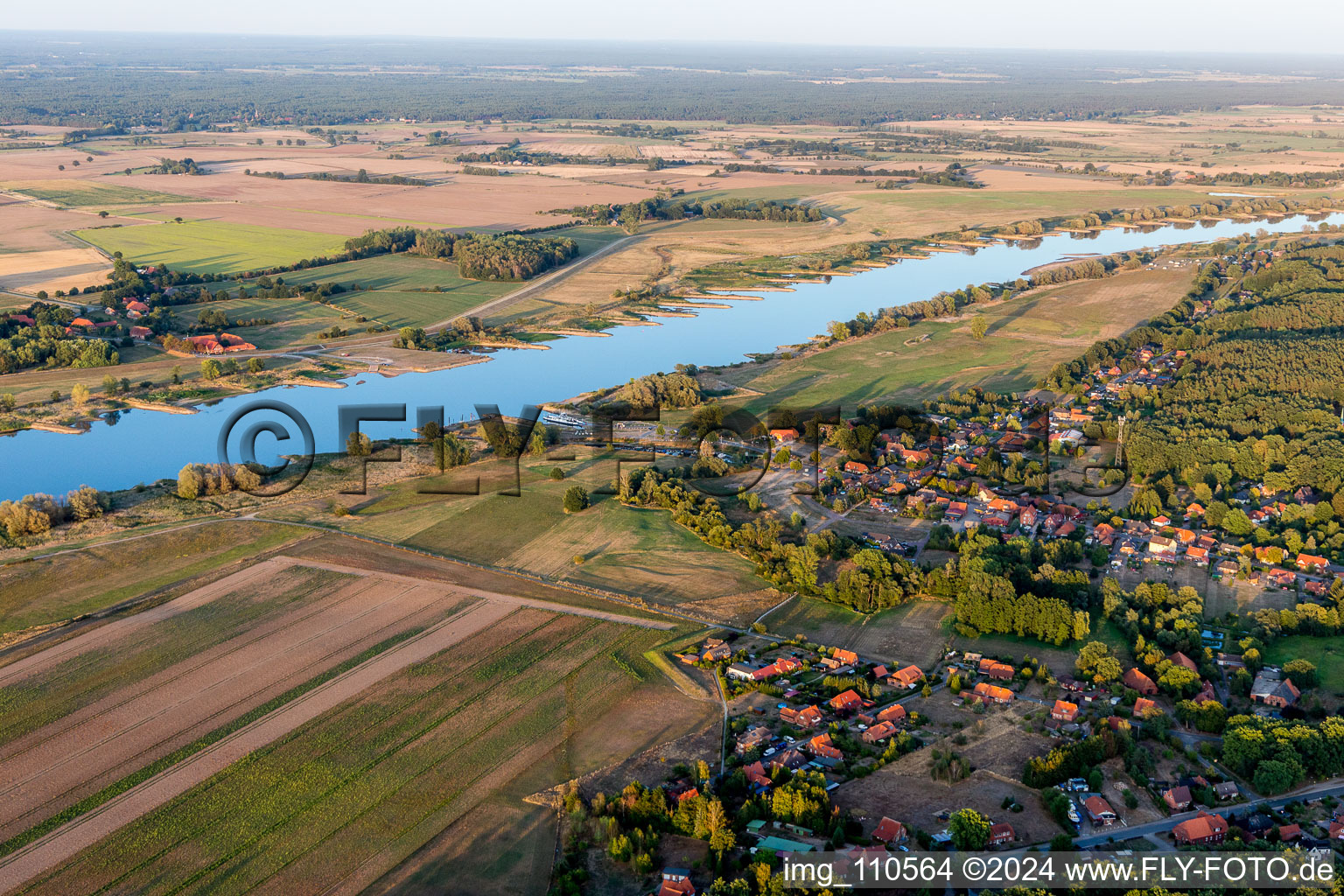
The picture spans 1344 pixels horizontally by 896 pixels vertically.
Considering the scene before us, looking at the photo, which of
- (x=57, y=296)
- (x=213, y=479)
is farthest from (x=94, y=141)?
(x=213, y=479)

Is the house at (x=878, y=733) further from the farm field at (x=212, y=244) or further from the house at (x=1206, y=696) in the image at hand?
the farm field at (x=212, y=244)

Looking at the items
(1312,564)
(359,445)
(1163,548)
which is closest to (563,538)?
(359,445)

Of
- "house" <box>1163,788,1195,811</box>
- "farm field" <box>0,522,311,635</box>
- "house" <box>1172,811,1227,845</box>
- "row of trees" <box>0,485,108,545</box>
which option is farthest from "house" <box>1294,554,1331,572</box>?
"row of trees" <box>0,485,108,545</box>

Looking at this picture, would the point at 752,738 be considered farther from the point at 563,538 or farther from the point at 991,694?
the point at 563,538

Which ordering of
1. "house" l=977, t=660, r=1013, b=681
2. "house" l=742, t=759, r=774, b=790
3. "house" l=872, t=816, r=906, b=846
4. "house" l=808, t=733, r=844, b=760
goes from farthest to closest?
1. "house" l=977, t=660, r=1013, b=681
2. "house" l=808, t=733, r=844, b=760
3. "house" l=742, t=759, r=774, b=790
4. "house" l=872, t=816, r=906, b=846

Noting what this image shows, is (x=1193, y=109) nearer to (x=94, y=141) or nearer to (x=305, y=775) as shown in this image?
(x=94, y=141)

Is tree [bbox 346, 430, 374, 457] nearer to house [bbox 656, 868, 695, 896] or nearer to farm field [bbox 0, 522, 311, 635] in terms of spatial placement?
farm field [bbox 0, 522, 311, 635]
